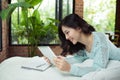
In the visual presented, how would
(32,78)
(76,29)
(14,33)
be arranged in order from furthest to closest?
(14,33), (76,29), (32,78)

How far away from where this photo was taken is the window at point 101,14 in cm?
629

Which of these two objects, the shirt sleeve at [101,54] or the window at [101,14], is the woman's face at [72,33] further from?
the window at [101,14]

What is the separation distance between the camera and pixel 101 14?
6426 mm

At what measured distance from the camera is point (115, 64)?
1.97 meters

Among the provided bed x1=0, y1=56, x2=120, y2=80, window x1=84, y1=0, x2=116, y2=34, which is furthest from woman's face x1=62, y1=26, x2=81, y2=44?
window x1=84, y1=0, x2=116, y2=34

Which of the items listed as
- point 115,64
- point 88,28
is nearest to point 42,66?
point 88,28

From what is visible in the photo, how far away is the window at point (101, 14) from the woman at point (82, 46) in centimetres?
384

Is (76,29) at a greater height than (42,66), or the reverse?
(76,29)

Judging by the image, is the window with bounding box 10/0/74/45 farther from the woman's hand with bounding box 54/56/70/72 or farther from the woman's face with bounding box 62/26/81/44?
the woman's hand with bounding box 54/56/70/72

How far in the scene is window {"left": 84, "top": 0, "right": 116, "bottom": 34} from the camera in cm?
629

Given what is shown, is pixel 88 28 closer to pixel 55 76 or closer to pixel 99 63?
pixel 99 63

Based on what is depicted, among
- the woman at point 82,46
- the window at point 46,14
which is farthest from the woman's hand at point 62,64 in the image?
the window at point 46,14

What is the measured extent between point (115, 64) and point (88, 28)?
0.43 meters

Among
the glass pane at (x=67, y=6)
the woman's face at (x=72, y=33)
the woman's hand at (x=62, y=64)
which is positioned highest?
the glass pane at (x=67, y=6)
